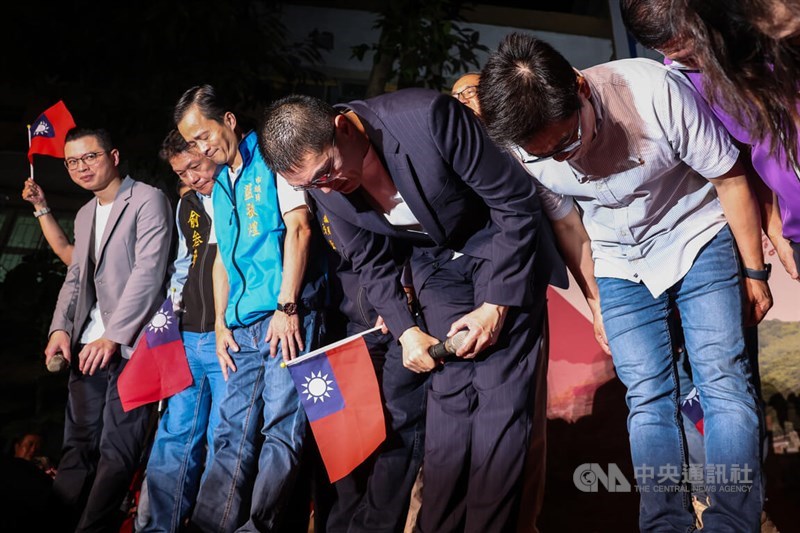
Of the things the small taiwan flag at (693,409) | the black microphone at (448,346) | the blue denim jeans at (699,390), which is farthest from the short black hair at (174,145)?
the small taiwan flag at (693,409)

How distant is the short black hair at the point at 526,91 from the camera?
1.76m

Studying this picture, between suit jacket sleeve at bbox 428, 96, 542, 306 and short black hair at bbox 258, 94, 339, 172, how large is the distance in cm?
26

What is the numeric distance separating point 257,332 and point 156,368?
1.67 feet

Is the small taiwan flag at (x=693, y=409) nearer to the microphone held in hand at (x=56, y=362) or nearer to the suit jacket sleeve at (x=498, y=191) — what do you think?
the suit jacket sleeve at (x=498, y=191)

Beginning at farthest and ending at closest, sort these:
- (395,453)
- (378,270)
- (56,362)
Answer: (56,362) → (395,453) → (378,270)

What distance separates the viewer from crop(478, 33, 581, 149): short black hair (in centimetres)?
176

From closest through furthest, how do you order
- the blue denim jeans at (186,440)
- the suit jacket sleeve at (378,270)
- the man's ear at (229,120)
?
1. the suit jacket sleeve at (378,270)
2. the blue denim jeans at (186,440)
3. the man's ear at (229,120)

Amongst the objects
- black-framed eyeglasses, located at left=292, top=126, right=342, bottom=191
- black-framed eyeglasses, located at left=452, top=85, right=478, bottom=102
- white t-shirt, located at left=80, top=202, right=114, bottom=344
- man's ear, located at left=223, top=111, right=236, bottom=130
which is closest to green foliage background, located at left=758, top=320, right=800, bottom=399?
black-framed eyeglasses, located at left=452, top=85, right=478, bottom=102

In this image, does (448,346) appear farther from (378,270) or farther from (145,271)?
(145,271)

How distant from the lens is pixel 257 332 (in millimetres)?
2635

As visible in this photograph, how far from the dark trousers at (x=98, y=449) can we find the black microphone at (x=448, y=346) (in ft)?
4.61

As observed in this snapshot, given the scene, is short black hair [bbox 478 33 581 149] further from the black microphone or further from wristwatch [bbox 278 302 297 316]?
wristwatch [bbox 278 302 297 316]

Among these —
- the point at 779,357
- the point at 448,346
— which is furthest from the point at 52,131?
the point at 779,357

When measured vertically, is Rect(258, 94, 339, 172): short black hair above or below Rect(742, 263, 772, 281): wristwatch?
above
